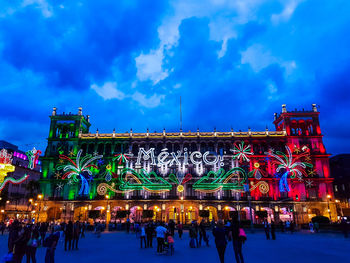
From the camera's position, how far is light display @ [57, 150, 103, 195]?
45.5 meters

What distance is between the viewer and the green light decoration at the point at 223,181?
45.6 metres

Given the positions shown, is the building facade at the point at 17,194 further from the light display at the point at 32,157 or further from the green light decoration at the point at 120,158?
the light display at the point at 32,157

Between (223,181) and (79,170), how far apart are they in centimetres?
2693

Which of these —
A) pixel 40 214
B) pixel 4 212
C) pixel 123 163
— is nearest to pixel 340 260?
pixel 123 163

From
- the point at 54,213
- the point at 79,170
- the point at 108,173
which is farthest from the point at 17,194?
the point at 108,173

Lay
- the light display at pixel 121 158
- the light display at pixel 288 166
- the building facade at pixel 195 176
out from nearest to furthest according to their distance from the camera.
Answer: the light display at pixel 288 166, the building facade at pixel 195 176, the light display at pixel 121 158

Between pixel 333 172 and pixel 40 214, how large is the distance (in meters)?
69.4

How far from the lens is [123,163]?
5016 cm

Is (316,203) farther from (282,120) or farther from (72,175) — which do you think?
(72,175)

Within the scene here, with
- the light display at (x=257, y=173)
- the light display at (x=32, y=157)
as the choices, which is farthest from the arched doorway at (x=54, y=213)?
the light display at (x=257, y=173)

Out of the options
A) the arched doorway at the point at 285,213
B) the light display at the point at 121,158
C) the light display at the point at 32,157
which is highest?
the light display at the point at 121,158

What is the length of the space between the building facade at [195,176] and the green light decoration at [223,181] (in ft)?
0.59

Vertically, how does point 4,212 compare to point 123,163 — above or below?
below

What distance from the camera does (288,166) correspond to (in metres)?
45.9
